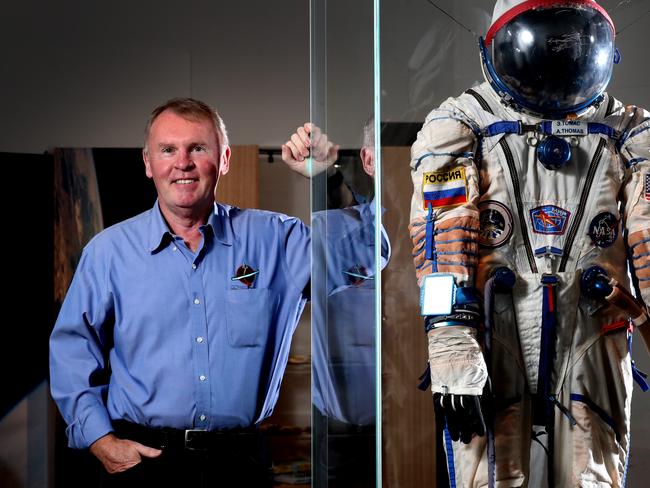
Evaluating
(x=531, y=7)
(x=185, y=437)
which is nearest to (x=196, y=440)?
(x=185, y=437)

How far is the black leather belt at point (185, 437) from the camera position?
2191mm

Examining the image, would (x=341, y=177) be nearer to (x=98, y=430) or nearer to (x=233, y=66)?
(x=98, y=430)

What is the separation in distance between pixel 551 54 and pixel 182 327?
119cm

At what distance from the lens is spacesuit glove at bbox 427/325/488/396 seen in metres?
1.55

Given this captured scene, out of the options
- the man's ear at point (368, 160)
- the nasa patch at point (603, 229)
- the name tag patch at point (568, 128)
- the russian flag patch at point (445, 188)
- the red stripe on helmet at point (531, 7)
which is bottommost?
the nasa patch at point (603, 229)

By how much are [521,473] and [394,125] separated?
0.73m

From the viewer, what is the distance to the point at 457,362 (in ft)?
5.12

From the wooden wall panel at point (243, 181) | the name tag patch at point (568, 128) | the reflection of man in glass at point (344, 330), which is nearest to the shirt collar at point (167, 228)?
the wooden wall panel at point (243, 181)

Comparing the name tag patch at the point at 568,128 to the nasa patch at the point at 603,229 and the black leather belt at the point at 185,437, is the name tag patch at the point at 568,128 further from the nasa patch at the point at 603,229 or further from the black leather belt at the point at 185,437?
the black leather belt at the point at 185,437

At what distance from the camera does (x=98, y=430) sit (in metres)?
2.20

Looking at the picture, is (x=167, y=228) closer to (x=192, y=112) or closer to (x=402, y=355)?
(x=192, y=112)

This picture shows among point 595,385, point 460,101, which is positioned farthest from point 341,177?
point 595,385

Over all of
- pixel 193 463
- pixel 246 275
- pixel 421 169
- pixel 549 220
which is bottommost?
pixel 193 463

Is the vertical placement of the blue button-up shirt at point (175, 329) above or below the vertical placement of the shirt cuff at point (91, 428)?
above
